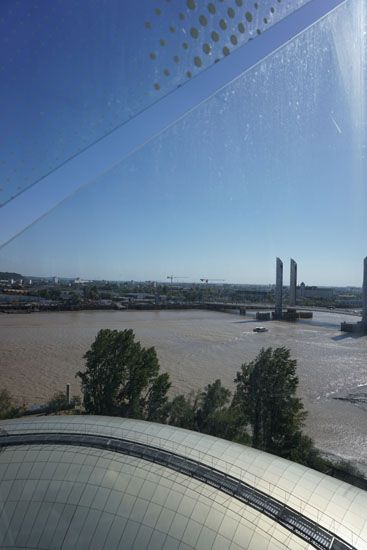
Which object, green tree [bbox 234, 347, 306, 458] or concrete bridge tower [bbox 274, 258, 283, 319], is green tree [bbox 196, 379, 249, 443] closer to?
green tree [bbox 234, 347, 306, 458]

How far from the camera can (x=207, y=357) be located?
18.9ft

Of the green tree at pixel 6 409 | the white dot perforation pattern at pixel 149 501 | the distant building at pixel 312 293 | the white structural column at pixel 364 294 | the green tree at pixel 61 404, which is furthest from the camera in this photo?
the distant building at pixel 312 293

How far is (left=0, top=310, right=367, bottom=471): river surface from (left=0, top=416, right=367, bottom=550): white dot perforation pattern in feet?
A: 4.41

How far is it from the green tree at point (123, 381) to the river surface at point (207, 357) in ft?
3.24

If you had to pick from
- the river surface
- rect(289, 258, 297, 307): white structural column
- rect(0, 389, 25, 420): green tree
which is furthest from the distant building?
rect(0, 389, 25, 420): green tree

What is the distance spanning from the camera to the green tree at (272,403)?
2305mm

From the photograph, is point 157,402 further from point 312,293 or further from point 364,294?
point 312,293

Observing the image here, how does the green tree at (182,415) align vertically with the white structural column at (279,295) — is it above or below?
below

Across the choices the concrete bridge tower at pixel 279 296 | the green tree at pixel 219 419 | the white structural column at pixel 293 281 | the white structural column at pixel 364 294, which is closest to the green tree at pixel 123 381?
the green tree at pixel 219 419

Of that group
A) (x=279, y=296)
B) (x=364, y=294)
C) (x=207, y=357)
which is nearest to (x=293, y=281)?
(x=279, y=296)

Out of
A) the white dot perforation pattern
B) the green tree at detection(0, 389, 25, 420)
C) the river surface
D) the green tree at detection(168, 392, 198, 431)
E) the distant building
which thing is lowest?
the river surface

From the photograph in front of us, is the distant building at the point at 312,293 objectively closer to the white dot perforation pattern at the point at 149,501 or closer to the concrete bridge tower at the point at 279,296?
the concrete bridge tower at the point at 279,296

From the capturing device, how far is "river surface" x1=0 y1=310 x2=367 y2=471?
3482 mm

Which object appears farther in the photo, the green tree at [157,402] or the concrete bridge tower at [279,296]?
the concrete bridge tower at [279,296]
